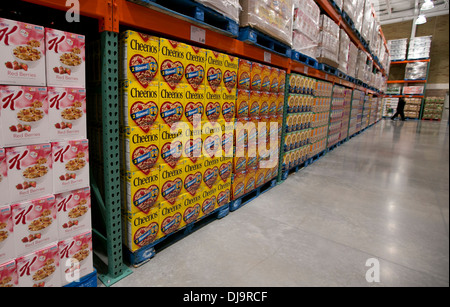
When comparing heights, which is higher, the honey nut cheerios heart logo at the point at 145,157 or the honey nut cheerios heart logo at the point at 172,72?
the honey nut cheerios heart logo at the point at 172,72

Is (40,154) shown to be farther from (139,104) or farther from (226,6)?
(226,6)

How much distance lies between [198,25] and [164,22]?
36 cm

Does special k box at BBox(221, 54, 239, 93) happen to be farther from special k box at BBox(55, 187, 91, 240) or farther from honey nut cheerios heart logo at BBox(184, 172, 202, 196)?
special k box at BBox(55, 187, 91, 240)

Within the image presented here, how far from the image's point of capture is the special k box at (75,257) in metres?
1.40

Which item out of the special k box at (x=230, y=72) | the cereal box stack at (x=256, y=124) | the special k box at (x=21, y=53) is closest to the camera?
the special k box at (x=21, y=53)

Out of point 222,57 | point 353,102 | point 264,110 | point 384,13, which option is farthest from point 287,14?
point 384,13

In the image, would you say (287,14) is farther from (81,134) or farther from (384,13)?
(384,13)

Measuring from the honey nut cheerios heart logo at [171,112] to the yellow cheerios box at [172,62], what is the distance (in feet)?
0.43

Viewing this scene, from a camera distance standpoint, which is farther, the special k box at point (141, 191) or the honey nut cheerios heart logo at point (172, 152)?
the honey nut cheerios heart logo at point (172, 152)

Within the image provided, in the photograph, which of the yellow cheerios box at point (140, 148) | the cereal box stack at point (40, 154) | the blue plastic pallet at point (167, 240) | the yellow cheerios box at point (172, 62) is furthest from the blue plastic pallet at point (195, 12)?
the blue plastic pallet at point (167, 240)

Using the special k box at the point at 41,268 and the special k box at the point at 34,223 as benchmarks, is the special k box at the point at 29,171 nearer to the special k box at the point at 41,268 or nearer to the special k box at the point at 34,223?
the special k box at the point at 34,223

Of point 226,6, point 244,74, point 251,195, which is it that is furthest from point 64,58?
point 251,195

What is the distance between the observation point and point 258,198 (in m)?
3.13

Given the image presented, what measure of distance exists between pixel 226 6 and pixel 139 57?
1054 mm
